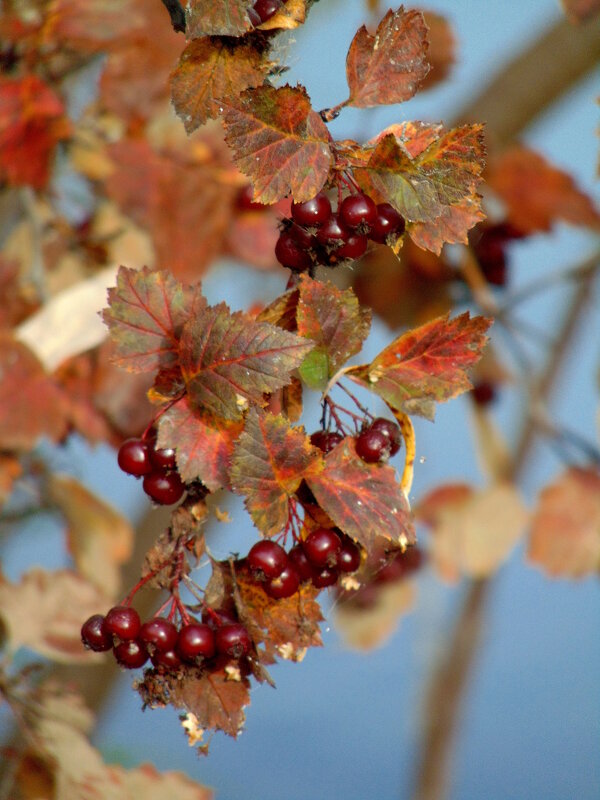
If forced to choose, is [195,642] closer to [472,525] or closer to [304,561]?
[304,561]

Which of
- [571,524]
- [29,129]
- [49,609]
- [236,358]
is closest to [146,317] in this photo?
[236,358]

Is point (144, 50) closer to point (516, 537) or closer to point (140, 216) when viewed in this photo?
point (140, 216)

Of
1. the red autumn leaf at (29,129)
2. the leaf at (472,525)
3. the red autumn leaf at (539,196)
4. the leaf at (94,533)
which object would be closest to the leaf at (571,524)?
the leaf at (472,525)

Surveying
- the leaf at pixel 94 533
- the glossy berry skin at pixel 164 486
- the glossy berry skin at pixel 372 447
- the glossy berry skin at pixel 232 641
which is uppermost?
the leaf at pixel 94 533

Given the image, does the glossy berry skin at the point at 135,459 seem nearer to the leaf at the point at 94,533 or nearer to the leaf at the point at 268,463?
the leaf at the point at 268,463

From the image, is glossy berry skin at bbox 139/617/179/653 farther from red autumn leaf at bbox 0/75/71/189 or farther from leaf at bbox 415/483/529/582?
leaf at bbox 415/483/529/582
